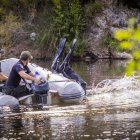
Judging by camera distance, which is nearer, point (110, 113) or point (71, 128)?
point (71, 128)

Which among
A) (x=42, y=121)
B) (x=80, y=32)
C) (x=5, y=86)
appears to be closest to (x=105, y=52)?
(x=80, y=32)

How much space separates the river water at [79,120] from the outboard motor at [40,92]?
26 cm

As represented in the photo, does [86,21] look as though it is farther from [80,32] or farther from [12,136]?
[12,136]

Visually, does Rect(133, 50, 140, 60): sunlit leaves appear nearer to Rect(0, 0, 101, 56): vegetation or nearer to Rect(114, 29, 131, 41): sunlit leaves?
Rect(114, 29, 131, 41): sunlit leaves

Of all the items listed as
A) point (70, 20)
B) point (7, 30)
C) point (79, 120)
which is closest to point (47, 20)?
point (70, 20)

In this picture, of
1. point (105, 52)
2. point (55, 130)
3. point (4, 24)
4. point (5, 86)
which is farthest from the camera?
point (4, 24)

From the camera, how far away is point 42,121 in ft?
27.7

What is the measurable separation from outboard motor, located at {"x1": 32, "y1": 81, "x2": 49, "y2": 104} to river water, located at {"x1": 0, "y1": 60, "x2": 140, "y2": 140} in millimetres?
261

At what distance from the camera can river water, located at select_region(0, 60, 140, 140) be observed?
6.99m

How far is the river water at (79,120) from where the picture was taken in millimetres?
6992

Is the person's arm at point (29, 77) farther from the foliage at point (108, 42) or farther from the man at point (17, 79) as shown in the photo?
the foliage at point (108, 42)

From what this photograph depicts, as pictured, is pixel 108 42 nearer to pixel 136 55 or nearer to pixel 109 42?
pixel 109 42

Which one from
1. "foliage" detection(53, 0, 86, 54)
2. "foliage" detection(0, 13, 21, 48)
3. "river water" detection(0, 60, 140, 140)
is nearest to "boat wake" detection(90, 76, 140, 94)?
"river water" detection(0, 60, 140, 140)

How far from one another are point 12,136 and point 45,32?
A: 2325 cm
